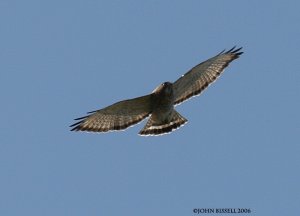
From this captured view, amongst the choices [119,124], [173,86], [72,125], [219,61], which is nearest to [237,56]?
[219,61]

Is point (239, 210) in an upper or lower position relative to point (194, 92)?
lower

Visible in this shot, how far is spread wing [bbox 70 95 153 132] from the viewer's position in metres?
13.4

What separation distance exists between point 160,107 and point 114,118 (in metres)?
1.02

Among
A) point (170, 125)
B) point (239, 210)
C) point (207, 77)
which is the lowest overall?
point (239, 210)

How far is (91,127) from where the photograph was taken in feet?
44.5

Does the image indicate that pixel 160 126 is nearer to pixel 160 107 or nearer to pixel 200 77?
pixel 160 107

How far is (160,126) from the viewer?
1377 cm

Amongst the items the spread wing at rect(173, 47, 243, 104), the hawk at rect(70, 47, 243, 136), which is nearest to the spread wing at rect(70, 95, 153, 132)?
the hawk at rect(70, 47, 243, 136)

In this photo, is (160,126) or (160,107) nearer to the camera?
(160,107)

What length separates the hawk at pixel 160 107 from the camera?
13148 millimetres

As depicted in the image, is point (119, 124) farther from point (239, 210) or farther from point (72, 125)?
point (239, 210)

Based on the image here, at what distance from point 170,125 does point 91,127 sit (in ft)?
5.35

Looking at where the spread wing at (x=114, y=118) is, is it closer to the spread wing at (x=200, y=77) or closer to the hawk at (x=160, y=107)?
the hawk at (x=160, y=107)

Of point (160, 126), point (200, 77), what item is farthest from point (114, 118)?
point (200, 77)
